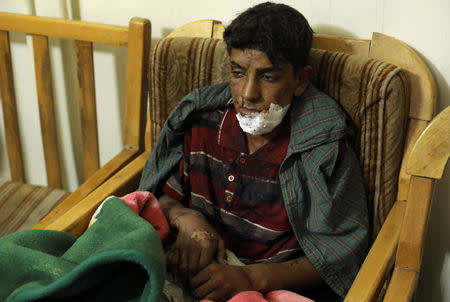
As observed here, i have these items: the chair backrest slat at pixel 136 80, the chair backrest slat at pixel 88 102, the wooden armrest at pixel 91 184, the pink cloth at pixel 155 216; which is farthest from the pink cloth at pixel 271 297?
the chair backrest slat at pixel 88 102

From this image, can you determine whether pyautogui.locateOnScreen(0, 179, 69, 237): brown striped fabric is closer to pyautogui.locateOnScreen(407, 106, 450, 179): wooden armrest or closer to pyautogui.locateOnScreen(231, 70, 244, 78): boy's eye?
pyautogui.locateOnScreen(231, 70, 244, 78): boy's eye

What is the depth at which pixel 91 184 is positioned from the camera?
1.22m

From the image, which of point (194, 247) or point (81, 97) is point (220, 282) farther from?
point (81, 97)

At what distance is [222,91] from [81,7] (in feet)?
1.95

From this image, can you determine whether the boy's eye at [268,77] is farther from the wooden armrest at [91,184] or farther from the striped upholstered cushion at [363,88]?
the wooden armrest at [91,184]

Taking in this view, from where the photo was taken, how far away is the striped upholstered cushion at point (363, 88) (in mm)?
1014

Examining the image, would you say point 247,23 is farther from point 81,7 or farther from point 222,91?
point 81,7

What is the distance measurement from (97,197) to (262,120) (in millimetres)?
406

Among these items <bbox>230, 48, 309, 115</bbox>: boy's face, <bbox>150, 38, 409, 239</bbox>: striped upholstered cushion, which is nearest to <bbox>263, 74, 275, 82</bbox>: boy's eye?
<bbox>230, 48, 309, 115</bbox>: boy's face

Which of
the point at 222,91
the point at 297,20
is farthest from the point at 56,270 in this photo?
the point at 297,20

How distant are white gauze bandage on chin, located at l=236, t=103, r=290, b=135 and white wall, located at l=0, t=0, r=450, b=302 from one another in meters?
0.32

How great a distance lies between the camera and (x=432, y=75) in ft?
3.50

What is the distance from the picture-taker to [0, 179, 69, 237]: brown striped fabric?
1.31 m

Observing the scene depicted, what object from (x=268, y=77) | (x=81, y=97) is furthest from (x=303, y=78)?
(x=81, y=97)
